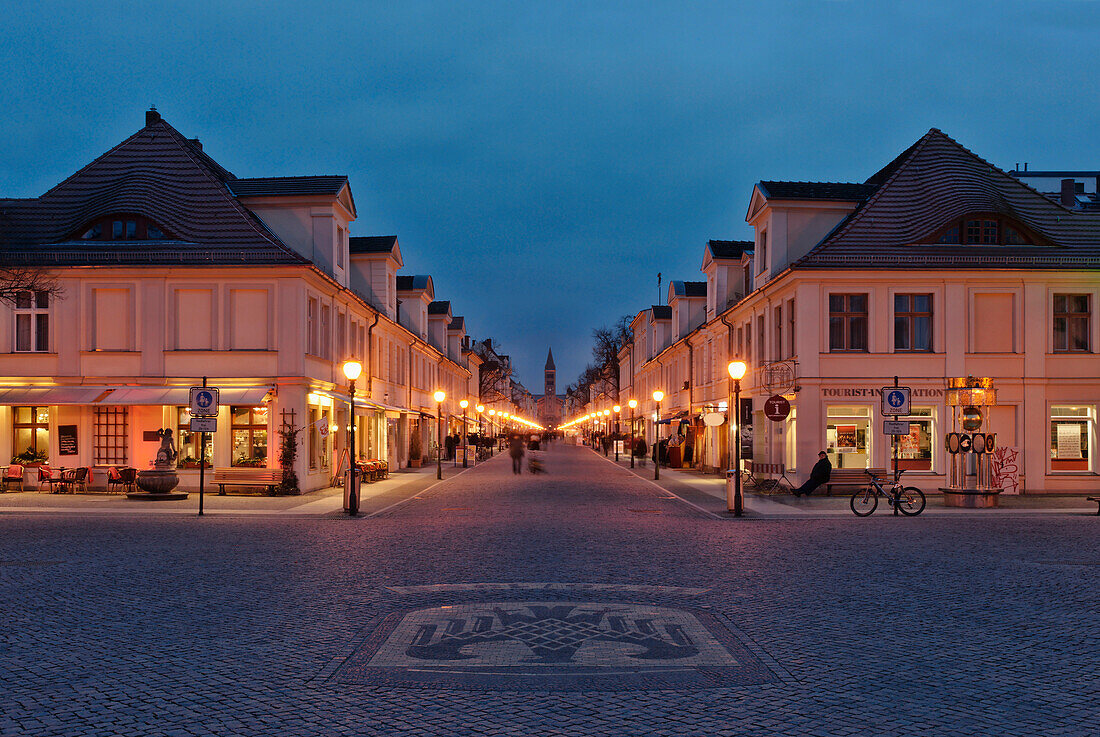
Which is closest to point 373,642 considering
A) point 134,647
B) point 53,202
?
point 134,647

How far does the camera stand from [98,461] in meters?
27.8

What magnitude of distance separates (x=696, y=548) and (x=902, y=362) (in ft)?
51.5

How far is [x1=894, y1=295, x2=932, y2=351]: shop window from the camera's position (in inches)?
1125

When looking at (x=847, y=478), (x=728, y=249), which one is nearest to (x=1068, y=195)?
(x=728, y=249)

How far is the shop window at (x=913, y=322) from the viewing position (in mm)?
28562

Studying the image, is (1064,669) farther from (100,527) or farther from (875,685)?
(100,527)

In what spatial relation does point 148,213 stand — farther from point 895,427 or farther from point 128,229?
point 895,427

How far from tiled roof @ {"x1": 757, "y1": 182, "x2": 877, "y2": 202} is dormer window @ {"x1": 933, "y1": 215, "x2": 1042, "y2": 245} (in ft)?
11.7

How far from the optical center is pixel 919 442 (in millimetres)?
28469

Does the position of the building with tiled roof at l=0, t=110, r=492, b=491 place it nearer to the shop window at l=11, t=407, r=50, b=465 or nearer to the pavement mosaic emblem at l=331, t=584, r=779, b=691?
the shop window at l=11, t=407, r=50, b=465

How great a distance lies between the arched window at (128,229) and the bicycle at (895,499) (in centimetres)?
2120

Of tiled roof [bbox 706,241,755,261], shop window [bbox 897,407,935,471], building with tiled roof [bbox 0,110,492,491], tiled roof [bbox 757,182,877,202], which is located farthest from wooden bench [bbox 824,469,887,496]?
tiled roof [bbox 706,241,755,261]

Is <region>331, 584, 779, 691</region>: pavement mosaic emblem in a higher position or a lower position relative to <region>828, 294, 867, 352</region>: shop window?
lower

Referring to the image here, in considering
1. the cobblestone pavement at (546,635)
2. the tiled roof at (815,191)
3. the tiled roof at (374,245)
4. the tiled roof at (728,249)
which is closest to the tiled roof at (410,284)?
the tiled roof at (374,245)
